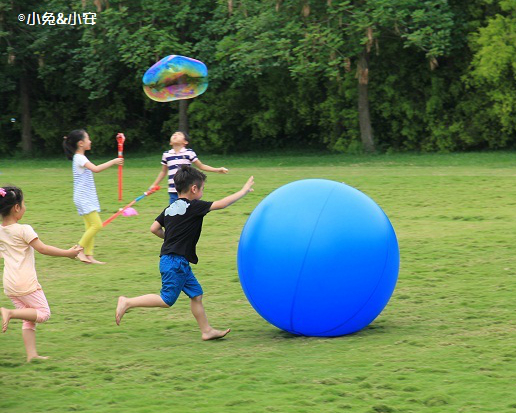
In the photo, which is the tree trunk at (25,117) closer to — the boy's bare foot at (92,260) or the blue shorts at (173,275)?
the boy's bare foot at (92,260)

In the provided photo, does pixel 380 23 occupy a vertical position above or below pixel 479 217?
above

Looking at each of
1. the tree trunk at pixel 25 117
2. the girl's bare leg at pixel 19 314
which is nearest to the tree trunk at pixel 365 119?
the tree trunk at pixel 25 117

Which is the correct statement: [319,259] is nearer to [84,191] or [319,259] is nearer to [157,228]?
[157,228]

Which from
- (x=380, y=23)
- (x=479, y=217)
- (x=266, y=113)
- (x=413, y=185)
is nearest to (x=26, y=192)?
(x=413, y=185)

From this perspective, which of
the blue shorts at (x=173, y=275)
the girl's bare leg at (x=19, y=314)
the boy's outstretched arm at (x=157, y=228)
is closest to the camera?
the girl's bare leg at (x=19, y=314)

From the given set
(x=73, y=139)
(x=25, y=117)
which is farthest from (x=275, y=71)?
(x=73, y=139)

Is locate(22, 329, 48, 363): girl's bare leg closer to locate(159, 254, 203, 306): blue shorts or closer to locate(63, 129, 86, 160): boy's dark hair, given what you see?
locate(159, 254, 203, 306): blue shorts

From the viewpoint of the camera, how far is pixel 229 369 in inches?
248

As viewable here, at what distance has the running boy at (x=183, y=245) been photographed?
23.2 ft

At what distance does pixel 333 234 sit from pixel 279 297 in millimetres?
647

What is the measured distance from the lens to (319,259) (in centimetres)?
671

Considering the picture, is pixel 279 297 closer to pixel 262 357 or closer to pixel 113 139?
pixel 262 357

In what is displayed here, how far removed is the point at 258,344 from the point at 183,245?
99cm

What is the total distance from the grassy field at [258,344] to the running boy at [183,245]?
0.98 ft
